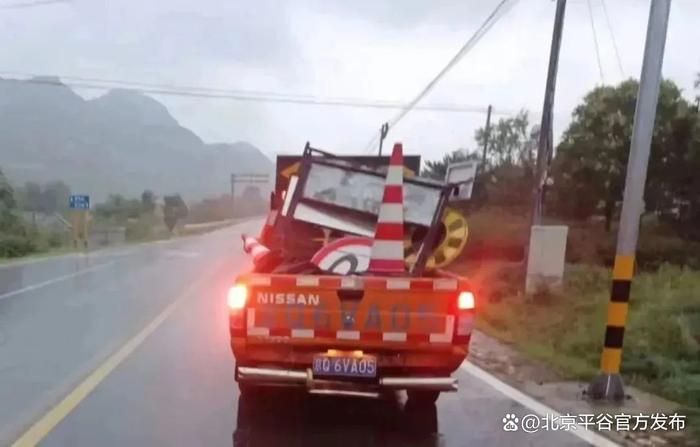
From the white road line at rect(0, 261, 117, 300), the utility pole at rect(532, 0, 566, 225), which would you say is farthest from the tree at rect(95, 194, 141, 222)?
the utility pole at rect(532, 0, 566, 225)

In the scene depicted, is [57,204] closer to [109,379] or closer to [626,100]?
[626,100]

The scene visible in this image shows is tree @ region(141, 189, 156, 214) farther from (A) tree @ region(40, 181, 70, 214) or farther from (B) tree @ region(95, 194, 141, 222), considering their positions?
(A) tree @ region(40, 181, 70, 214)

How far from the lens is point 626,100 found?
33906 mm

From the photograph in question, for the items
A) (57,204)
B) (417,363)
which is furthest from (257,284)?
(57,204)

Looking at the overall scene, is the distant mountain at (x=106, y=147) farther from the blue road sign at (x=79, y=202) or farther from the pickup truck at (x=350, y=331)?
the pickup truck at (x=350, y=331)

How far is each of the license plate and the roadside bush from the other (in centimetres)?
3114

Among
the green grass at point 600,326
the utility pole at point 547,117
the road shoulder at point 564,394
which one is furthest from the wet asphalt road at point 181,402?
the utility pole at point 547,117

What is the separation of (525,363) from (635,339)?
1882 millimetres

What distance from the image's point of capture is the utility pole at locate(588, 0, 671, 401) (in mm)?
7867

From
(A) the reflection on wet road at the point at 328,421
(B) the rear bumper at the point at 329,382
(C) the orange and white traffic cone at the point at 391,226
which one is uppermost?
(C) the orange and white traffic cone at the point at 391,226

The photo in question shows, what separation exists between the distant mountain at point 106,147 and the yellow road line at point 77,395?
49.4m

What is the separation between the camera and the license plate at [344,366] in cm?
634

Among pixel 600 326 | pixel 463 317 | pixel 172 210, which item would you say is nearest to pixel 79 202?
pixel 172 210

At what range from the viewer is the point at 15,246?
118 ft
